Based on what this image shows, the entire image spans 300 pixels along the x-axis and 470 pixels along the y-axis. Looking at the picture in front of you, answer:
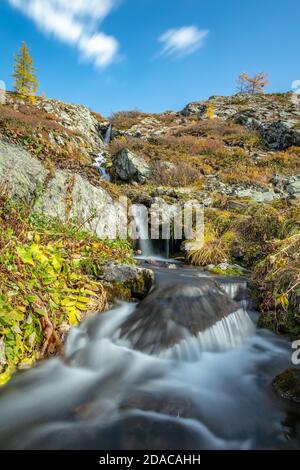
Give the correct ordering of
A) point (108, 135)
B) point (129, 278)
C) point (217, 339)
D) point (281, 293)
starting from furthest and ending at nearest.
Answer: point (108, 135), point (129, 278), point (281, 293), point (217, 339)

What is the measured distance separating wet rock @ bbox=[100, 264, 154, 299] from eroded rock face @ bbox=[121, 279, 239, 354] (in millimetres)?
299

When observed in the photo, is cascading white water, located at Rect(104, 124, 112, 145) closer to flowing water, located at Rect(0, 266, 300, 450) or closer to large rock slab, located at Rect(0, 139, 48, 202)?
large rock slab, located at Rect(0, 139, 48, 202)

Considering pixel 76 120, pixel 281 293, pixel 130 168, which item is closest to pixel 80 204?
pixel 281 293

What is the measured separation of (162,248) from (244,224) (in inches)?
103

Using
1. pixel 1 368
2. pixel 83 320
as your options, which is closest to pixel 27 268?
pixel 83 320

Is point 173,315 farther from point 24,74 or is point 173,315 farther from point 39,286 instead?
point 24,74

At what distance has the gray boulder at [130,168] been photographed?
14414 millimetres

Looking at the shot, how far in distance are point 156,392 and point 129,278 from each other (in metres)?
2.38

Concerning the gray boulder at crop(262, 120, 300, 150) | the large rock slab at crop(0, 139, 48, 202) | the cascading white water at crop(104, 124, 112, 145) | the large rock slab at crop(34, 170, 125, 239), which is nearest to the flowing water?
the large rock slab at crop(34, 170, 125, 239)

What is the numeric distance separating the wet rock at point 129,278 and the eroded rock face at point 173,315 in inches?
11.8

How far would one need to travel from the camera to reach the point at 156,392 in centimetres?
329

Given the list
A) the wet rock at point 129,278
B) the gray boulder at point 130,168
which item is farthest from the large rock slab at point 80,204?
the gray boulder at point 130,168

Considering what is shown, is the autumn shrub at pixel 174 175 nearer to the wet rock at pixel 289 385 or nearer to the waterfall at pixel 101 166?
the waterfall at pixel 101 166

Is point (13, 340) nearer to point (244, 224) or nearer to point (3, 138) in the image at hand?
point (3, 138)
